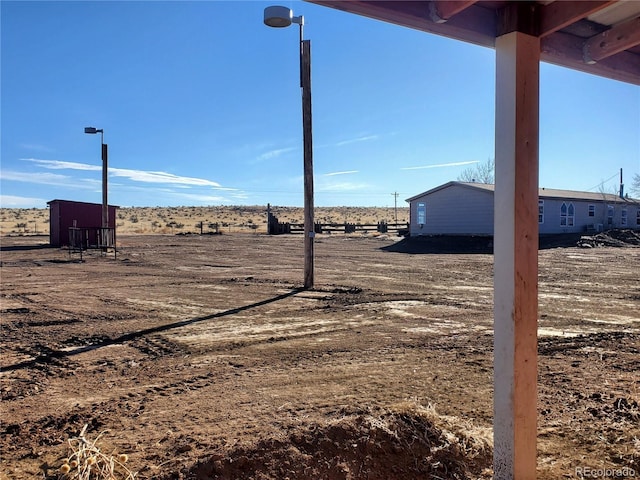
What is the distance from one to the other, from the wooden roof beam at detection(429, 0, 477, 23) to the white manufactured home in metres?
27.6

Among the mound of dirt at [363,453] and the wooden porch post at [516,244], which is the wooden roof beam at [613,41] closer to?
the wooden porch post at [516,244]

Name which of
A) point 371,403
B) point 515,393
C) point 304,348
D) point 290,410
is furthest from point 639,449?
point 304,348

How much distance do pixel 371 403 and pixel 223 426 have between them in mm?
1330

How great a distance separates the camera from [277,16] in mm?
8664

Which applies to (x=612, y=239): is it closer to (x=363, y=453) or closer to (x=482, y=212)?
(x=482, y=212)

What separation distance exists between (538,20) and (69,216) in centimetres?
3092

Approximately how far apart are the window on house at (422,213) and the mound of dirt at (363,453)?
3146cm

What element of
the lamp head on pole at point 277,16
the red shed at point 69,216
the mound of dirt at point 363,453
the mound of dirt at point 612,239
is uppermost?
the lamp head on pole at point 277,16

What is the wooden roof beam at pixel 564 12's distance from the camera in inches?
104

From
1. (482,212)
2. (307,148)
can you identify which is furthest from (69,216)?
(482,212)

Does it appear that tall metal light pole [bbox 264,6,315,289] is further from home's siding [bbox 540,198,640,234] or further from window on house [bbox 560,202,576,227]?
window on house [bbox 560,202,576,227]

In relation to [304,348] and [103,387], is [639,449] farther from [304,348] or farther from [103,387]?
[103,387]

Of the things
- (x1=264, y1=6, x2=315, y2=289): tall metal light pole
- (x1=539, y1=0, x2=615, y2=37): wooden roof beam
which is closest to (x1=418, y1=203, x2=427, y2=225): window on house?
(x1=264, y1=6, x2=315, y2=289): tall metal light pole

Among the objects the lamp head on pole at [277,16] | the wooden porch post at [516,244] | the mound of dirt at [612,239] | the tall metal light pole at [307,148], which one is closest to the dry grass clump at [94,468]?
the wooden porch post at [516,244]
